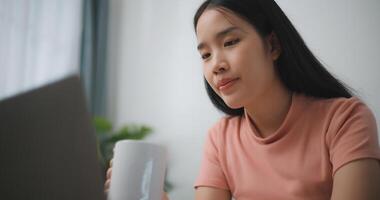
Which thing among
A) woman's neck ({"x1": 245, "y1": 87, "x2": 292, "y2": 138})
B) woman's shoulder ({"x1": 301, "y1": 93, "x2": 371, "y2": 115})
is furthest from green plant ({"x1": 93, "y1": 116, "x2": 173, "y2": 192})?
woman's shoulder ({"x1": 301, "y1": 93, "x2": 371, "y2": 115})

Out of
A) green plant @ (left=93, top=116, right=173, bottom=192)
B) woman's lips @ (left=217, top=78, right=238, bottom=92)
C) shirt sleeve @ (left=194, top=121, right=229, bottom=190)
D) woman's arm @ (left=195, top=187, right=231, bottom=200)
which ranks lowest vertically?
green plant @ (left=93, top=116, right=173, bottom=192)

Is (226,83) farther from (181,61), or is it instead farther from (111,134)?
(181,61)

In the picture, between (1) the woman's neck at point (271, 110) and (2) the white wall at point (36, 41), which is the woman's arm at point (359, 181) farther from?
(2) the white wall at point (36, 41)

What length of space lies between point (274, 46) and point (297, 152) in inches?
11.9

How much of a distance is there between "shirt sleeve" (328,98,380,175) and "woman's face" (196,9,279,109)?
0.70 ft

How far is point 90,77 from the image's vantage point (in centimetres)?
255

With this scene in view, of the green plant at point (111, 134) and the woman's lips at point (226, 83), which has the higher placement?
the woman's lips at point (226, 83)

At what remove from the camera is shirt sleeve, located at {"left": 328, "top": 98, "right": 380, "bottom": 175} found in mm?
795

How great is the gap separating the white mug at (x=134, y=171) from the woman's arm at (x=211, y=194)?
43 cm

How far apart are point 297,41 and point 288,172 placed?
364 millimetres

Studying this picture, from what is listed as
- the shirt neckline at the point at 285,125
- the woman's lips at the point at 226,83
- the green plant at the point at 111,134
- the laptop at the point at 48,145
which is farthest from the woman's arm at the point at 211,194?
the green plant at the point at 111,134

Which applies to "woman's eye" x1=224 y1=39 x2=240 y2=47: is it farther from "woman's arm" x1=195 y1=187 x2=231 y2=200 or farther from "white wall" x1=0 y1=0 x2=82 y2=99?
"white wall" x1=0 y1=0 x2=82 y2=99

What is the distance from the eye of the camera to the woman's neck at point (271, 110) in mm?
1014

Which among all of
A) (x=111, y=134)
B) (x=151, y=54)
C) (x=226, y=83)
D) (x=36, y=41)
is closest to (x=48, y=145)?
(x=226, y=83)
